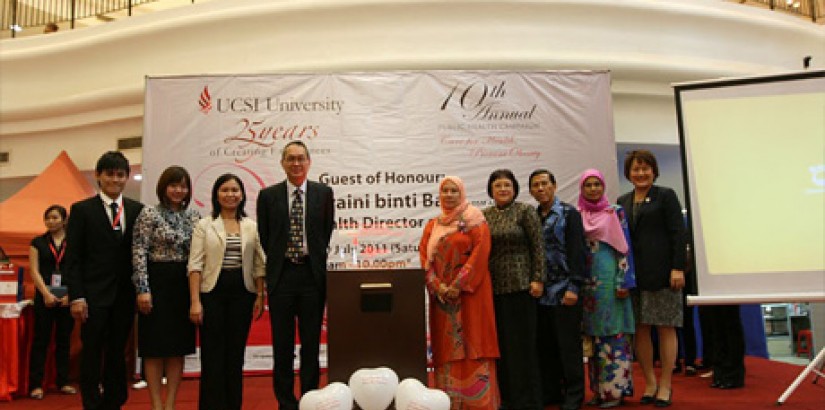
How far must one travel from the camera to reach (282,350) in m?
2.88

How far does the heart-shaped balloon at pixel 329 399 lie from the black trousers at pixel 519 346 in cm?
95

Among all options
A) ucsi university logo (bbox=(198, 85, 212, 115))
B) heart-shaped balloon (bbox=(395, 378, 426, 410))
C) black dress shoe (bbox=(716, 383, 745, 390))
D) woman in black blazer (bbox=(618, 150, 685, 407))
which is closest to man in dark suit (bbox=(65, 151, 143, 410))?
heart-shaped balloon (bbox=(395, 378, 426, 410))

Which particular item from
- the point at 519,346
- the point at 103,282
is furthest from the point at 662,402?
the point at 103,282

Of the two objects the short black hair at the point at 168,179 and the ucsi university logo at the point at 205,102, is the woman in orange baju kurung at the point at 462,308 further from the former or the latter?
the ucsi university logo at the point at 205,102

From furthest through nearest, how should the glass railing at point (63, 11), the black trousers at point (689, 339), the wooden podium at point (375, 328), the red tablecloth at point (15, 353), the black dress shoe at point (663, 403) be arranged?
the glass railing at point (63, 11)
the black trousers at point (689, 339)
the red tablecloth at point (15, 353)
the black dress shoe at point (663, 403)
the wooden podium at point (375, 328)

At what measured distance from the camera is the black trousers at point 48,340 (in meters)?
4.18

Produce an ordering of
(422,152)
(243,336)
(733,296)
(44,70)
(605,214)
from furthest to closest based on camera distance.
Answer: (44,70) → (422,152) → (605,214) → (243,336) → (733,296)

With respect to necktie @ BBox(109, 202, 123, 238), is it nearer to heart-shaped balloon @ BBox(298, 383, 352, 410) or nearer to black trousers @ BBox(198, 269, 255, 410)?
black trousers @ BBox(198, 269, 255, 410)

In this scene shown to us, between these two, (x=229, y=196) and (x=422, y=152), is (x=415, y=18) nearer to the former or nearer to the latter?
(x=422, y=152)

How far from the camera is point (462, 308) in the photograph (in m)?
3.01

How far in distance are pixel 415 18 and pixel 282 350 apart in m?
3.82

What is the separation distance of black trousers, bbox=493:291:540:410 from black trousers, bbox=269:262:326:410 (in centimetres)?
95

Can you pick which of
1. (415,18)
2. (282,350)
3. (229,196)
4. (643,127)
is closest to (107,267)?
(229,196)

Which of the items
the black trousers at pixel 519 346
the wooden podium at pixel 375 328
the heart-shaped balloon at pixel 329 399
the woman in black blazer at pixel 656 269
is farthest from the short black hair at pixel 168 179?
the woman in black blazer at pixel 656 269
